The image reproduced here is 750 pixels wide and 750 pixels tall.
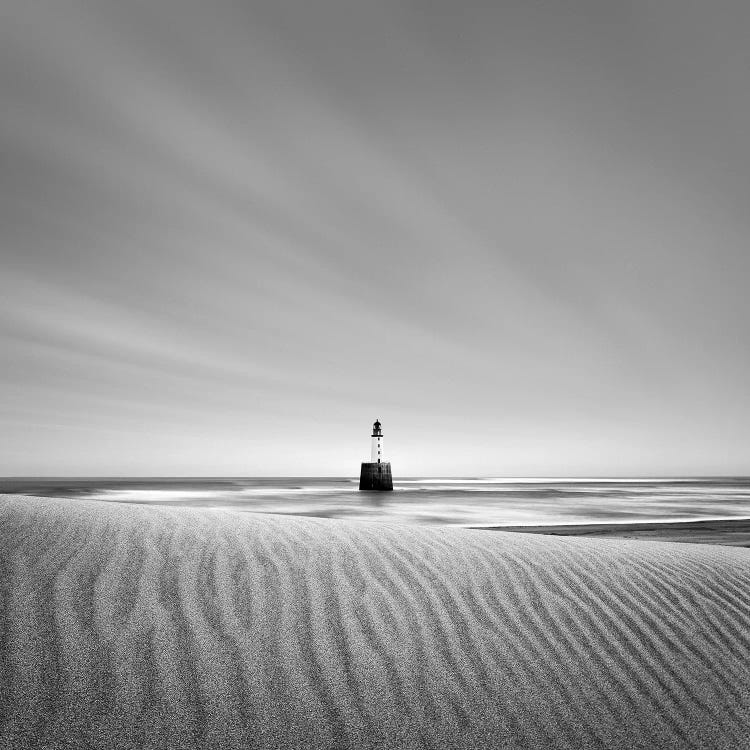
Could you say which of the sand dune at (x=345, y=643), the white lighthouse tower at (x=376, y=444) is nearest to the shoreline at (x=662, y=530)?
the sand dune at (x=345, y=643)

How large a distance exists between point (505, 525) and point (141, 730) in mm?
18317

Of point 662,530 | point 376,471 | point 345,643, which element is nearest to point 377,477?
point 376,471

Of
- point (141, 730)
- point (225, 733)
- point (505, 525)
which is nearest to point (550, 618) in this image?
point (225, 733)

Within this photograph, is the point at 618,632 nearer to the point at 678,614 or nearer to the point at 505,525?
the point at 678,614

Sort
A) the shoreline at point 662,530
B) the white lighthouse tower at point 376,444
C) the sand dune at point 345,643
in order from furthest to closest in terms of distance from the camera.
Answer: the white lighthouse tower at point 376,444
the shoreline at point 662,530
the sand dune at point 345,643

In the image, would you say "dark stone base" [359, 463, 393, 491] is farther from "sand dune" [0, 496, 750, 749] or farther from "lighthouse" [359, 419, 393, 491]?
"sand dune" [0, 496, 750, 749]

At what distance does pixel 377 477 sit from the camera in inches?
1636

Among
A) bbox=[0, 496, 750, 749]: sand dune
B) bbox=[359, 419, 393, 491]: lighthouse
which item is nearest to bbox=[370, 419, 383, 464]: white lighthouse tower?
bbox=[359, 419, 393, 491]: lighthouse

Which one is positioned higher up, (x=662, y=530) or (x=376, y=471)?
(x=376, y=471)

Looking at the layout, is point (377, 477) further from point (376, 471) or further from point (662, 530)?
point (662, 530)

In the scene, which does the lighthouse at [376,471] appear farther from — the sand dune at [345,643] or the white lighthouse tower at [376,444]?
the sand dune at [345,643]

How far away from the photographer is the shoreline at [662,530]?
15.6m

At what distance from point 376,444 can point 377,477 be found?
2676mm

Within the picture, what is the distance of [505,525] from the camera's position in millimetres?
19547
